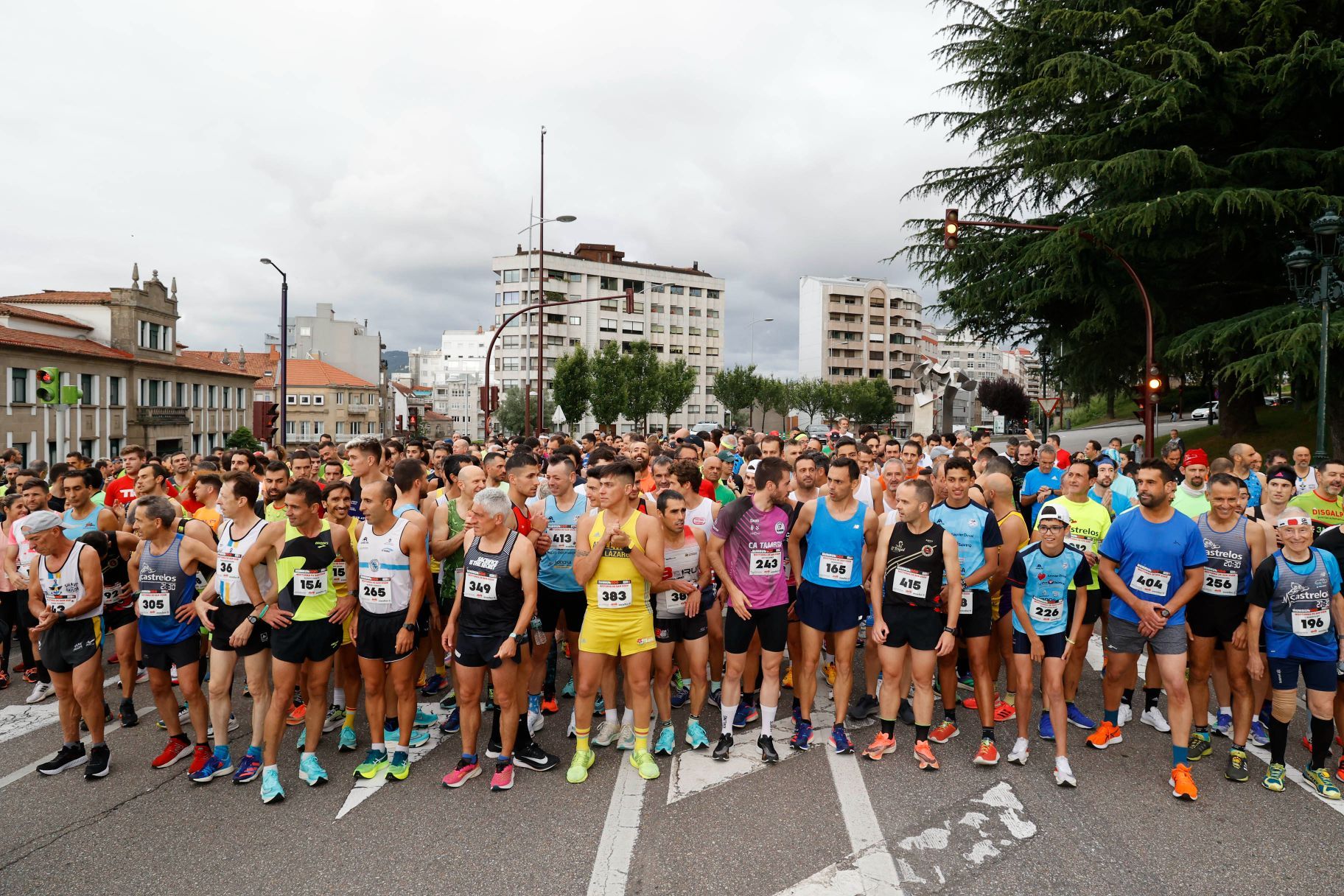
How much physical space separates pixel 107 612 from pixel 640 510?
402 centimetres

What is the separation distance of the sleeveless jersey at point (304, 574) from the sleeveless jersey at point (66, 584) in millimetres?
1446

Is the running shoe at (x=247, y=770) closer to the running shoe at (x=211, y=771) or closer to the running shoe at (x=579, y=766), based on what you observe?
the running shoe at (x=211, y=771)

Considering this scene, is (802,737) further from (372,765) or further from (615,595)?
(372,765)

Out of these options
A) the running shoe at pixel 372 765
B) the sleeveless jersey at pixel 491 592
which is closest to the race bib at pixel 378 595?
the sleeveless jersey at pixel 491 592

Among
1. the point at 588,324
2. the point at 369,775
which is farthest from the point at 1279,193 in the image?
the point at 588,324

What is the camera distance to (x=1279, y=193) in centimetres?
1702

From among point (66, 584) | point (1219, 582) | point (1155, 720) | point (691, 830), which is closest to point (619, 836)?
point (691, 830)

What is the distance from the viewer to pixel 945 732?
216 inches

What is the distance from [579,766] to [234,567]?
2.63 meters

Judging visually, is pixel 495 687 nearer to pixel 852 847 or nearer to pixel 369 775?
pixel 369 775

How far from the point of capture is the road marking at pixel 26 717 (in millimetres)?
5816

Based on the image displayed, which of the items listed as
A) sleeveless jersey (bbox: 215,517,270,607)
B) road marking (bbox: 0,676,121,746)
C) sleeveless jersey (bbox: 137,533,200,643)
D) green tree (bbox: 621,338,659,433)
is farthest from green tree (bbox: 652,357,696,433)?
sleeveless jersey (bbox: 215,517,270,607)

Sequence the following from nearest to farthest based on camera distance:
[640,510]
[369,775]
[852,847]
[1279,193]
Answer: [852,847], [369,775], [640,510], [1279,193]

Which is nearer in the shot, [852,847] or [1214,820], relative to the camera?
[852,847]
